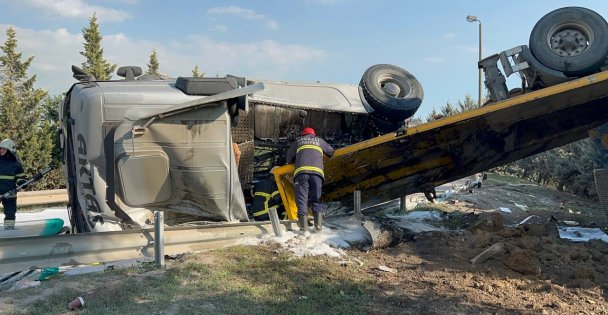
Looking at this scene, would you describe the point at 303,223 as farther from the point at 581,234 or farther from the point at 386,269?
the point at 581,234

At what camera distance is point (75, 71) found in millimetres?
5605

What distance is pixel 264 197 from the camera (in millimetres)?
5609

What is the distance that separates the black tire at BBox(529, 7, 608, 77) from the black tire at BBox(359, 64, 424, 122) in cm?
149

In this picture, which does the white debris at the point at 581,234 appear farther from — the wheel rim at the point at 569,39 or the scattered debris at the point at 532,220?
the wheel rim at the point at 569,39

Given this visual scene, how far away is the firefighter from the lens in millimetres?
5566

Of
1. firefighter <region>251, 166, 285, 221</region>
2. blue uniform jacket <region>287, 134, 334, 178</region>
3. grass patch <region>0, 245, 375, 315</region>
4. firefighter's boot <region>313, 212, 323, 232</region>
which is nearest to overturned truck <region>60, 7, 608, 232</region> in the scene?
firefighter <region>251, 166, 285, 221</region>

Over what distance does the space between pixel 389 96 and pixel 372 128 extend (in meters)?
0.45

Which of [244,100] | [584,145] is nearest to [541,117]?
[244,100]

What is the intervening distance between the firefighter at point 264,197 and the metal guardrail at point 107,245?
0.77 metres

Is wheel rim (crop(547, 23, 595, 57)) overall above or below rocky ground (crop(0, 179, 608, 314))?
above

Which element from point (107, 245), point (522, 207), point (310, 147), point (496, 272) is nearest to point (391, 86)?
point (310, 147)

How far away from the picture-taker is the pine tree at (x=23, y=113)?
14922 mm

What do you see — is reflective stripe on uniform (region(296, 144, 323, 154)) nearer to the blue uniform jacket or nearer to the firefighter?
the blue uniform jacket

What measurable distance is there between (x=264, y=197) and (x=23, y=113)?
521 inches
